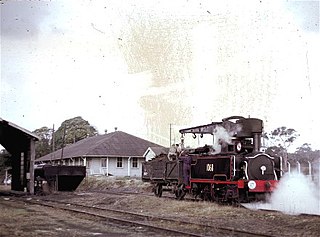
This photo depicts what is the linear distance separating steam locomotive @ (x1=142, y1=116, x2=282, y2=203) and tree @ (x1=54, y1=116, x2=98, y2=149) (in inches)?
2583

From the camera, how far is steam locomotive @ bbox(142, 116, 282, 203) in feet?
57.5

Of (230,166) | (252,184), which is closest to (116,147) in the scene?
(230,166)

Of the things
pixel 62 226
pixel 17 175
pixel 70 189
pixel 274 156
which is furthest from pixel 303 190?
pixel 17 175

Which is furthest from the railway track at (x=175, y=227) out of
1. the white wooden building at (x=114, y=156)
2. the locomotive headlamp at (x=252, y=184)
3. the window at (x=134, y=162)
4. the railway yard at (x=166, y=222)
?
the window at (x=134, y=162)

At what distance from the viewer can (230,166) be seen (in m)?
17.7

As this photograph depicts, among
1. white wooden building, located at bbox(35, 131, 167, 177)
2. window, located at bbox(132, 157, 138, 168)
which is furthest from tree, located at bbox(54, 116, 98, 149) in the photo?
window, located at bbox(132, 157, 138, 168)

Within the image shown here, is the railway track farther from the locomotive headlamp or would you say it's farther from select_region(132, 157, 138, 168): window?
select_region(132, 157, 138, 168): window

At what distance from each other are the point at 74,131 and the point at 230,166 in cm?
7071

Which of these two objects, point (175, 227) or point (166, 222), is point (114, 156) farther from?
point (175, 227)

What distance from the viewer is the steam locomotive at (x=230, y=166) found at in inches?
690

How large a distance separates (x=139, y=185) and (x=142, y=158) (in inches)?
710

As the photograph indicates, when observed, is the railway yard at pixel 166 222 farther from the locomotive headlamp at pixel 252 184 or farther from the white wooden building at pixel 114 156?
the white wooden building at pixel 114 156

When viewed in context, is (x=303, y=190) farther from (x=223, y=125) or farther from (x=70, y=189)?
(x=70, y=189)

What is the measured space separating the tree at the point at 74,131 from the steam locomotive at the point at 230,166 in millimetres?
65605
